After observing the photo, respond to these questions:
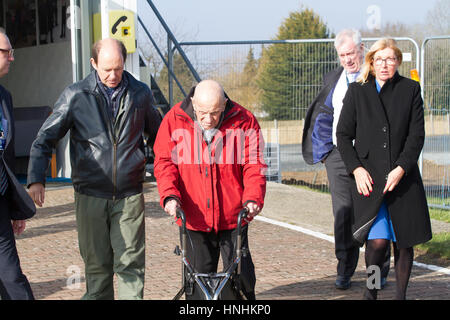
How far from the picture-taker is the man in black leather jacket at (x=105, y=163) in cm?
469

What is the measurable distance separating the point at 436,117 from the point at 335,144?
5.48 metres

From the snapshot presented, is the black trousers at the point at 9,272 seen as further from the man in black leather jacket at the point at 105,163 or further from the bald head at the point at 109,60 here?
the bald head at the point at 109,60

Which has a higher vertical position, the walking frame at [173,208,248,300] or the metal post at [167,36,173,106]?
the metal post at [167,36,173,106]

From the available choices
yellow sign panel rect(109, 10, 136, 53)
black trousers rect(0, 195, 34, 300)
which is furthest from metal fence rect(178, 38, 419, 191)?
black trousers rect(0, 195, 34, 300)

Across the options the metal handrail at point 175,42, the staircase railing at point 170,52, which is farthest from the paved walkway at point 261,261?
the staircase railing at point 170,52

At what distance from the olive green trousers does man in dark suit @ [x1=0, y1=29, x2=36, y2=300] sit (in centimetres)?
50

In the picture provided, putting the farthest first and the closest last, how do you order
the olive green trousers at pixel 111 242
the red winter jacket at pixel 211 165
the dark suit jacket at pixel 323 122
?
A: 1. the dark suit jacket at pixel 323 122
2. the olive green trousers at pixel 111 242
3. the red winter jacket at pixel 211 165

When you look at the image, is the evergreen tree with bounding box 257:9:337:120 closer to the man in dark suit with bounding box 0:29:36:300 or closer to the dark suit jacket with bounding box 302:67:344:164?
the dark suit jacket with bounding box 302:67:344:164

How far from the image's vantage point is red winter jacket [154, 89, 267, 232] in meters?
4.25

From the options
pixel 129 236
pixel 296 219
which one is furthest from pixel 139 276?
pixel 296 219

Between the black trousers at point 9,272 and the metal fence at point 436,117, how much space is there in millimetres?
7968

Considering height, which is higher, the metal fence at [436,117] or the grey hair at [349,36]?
the grey hair at [349,36]

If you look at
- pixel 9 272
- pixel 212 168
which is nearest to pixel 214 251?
pixel 212 168

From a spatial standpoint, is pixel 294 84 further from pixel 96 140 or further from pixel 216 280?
pixel 216 280
